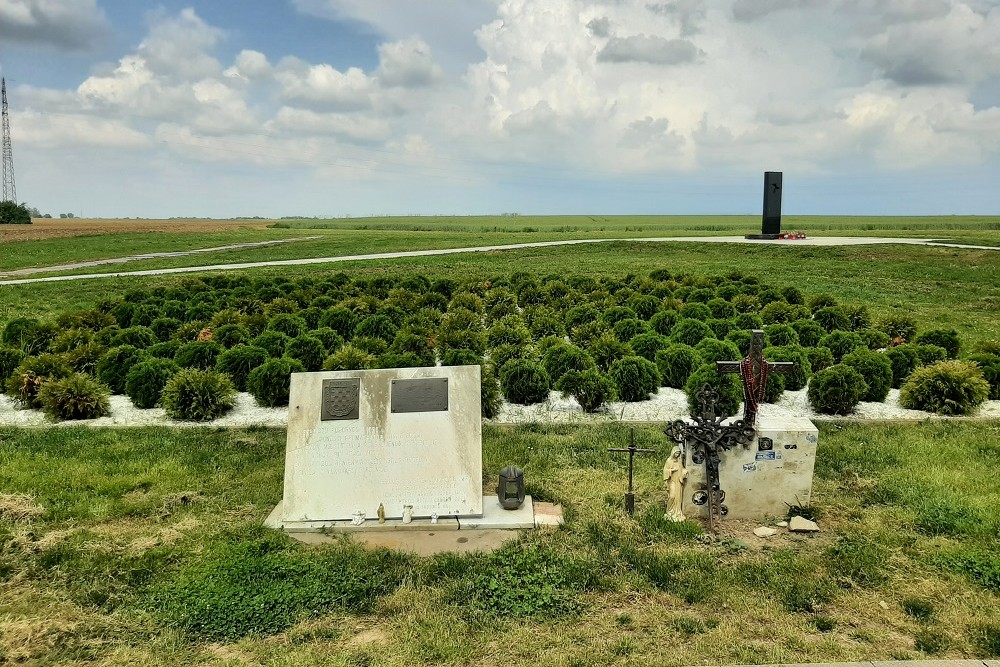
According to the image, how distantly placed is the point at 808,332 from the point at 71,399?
1315 centimetres

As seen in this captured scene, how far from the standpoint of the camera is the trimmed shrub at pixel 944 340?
12508 millimetres

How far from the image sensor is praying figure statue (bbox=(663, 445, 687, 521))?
239 inches

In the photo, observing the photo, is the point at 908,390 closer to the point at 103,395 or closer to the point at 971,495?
the point at 971,495

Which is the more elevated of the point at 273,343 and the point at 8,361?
the point at 273,343

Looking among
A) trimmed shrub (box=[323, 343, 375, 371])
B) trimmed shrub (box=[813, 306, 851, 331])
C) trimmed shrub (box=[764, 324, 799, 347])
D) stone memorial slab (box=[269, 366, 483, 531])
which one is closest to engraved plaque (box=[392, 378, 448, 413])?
stone memorial slab (box=[269, 366, 483, 531])

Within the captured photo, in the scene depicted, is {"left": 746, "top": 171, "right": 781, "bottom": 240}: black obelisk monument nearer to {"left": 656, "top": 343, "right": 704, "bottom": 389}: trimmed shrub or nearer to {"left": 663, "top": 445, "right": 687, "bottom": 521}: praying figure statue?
{"left": 656, "top": 343, "right": 704, "bottom": 389}: trimmed shrub

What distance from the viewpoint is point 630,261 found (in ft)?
107

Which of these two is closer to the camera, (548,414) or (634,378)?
(548,414)

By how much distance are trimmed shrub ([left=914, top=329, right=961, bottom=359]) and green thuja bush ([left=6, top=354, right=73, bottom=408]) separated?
15.4 metres

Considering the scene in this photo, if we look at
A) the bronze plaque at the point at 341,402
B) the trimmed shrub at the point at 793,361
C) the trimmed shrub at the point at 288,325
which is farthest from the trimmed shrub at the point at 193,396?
the trimmed shrub at the point at 793,361

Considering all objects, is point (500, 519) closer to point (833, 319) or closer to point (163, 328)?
point (163, 328)

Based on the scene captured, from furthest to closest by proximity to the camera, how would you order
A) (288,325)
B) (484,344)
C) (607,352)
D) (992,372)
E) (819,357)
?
(288,325)
(484,344)
(607,352)
(819,357)
(992,372)

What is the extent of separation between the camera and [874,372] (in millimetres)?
10031

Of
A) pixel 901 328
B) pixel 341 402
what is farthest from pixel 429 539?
pixel 901 328
